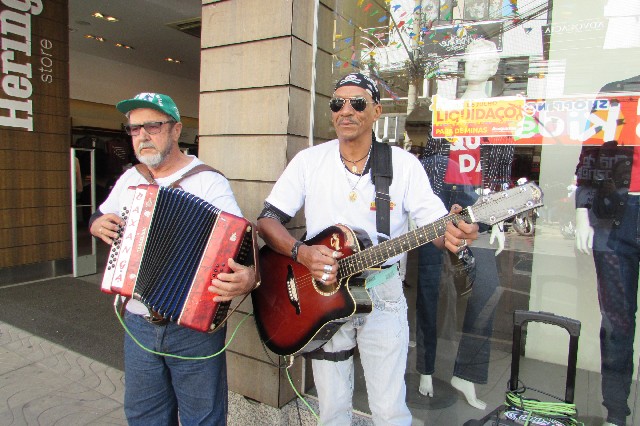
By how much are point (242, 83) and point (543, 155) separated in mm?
1894

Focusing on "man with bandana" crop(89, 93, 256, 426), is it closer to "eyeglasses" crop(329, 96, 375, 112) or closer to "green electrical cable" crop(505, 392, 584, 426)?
"eyeglasses" crop(329, 96, 375, 112)

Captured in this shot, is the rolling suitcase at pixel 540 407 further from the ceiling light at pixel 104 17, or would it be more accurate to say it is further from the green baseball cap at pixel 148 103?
the ceiling light at pixel 104 17

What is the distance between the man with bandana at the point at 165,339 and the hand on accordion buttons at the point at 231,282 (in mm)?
334

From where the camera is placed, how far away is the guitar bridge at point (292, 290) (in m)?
A: 1.95

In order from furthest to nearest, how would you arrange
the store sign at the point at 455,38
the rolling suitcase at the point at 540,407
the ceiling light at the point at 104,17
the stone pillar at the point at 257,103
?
the ceiling light at the point at 104,17 → the store sign at the point at 455,38 → the stone pillar at the point at 257,103 → the rolling suitcase at the point at 540,407

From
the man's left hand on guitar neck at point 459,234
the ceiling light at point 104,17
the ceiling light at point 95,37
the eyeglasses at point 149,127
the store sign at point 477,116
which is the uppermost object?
the ceiling light at point 95,37

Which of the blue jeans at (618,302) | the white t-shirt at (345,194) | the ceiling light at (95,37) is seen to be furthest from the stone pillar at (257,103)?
the ceiling light at (95,37)

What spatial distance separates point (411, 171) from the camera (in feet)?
6.27

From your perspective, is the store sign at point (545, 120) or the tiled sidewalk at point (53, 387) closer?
the store sign at point (545, 120)

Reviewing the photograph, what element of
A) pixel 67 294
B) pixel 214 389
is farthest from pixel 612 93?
pixel 67 294

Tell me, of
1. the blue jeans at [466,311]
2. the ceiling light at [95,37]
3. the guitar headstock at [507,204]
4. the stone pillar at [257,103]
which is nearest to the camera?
the guitar headstock at [507,204]

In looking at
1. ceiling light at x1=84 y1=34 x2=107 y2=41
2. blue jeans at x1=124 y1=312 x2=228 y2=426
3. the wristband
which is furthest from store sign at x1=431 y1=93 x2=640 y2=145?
ceiling light at x1=84 y1=34 x2=107 y2=41

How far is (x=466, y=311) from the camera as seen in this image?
9.52ft

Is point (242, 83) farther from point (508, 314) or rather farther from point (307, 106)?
point (508, 314)
